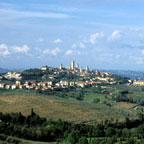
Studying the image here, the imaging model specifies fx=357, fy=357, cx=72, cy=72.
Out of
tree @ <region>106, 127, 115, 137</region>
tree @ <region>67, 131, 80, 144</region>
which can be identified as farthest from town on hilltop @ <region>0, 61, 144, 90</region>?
tree @ <region>67, 131, 80, 144</region>

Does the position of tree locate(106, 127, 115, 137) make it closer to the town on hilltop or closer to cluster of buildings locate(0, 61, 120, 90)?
cluster of buildings locate(0, 61, 120, 90)

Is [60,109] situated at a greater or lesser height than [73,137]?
greater

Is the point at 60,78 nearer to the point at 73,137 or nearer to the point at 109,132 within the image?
the point at 109,132

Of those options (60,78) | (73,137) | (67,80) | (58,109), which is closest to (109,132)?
(73,137)

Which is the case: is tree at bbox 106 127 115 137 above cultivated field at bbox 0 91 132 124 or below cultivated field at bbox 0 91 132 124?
below

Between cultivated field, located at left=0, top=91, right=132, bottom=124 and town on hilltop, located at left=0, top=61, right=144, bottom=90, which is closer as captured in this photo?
cultivated field, located at left=0, top=91, right=132, bottom=124

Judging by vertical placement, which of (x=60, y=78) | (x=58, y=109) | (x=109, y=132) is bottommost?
(x=109, y=132)

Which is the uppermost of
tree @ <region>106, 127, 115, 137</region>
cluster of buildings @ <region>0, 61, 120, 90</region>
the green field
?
cluster of buildings @ <region>0, 61, 120, 90</region>

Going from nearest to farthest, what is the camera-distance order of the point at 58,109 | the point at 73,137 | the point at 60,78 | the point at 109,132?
the point at 73,137
the point at 109,132
the point at 58,109
the point at 60,78

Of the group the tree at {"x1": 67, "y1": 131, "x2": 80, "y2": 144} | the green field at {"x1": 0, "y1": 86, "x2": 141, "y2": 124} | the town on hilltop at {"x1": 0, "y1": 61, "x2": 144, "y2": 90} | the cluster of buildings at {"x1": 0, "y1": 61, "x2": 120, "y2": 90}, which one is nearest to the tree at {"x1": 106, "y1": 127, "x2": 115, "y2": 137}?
the tree at {"x1": 67, "y1": 131, "x2": 80, "y2": 144}

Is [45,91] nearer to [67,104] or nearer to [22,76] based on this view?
[67,104]

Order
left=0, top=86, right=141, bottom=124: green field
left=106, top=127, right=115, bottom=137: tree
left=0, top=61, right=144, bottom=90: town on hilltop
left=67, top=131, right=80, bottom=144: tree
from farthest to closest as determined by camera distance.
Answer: left=0, top=61, right=144, bottom=90: town on hilltop → left=0, top=86, right=141, bottom=124: green field → left=106, top=127, right=115, bottom=137: tree → left=67, top=131, right=80, bottom=144: tree

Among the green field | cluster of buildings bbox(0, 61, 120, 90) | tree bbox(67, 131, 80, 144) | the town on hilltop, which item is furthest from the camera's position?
the town on hilltop
